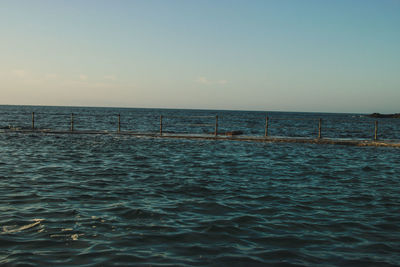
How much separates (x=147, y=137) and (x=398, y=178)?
51.3ft

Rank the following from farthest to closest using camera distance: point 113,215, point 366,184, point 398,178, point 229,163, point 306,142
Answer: point 306,142 → point 229,163 → point 398,178 → point 366,184 → point 113,215

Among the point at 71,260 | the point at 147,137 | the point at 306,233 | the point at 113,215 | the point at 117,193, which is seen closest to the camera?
the point at 71,260

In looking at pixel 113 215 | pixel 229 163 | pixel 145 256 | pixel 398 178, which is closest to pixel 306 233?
pixel 145 256

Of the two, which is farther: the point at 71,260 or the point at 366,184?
the point at 366,184

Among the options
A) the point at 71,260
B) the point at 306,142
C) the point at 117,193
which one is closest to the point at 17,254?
the point at 71,260

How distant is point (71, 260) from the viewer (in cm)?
429

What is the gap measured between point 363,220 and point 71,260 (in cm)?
484

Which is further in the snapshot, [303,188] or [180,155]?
[180,155]

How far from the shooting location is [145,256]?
4.46m

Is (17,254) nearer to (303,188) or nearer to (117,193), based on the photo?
(117,193)

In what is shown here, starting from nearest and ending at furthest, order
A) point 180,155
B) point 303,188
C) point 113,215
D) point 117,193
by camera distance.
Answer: point 113,215
point 117,193
point 303,188
point 180,155

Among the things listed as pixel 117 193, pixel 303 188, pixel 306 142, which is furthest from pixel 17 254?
pixel 306 142

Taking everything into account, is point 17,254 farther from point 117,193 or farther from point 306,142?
point 306,142

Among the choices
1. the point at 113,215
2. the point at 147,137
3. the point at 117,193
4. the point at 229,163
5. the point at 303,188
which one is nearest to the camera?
the point at 113,215
